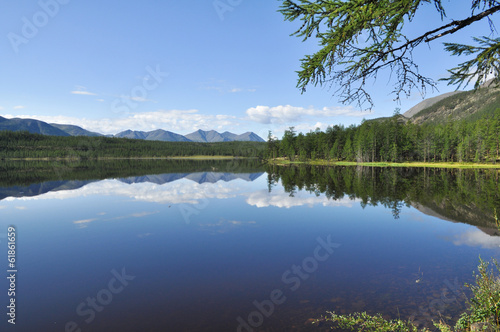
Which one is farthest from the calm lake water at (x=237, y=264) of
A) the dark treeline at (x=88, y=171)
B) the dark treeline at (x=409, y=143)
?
the dark treeline at (x=409, y=143)

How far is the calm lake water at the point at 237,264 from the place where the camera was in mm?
8836

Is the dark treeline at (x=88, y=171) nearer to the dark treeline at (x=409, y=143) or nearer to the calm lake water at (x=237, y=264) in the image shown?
the calm lake water at (x=237, y=264)

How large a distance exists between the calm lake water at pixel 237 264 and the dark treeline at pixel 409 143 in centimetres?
9197

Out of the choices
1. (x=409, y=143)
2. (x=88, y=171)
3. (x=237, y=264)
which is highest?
(x=409, y=143)

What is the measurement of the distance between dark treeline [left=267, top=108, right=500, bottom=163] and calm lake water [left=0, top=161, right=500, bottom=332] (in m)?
92.0

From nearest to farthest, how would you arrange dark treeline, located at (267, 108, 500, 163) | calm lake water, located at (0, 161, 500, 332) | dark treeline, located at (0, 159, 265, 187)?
calm lake water, located at (0, 161, 500, 332)
dark treeline, located at (0, 159, 265, 187)
dark treeline, located at (267, 108, 500, 163)

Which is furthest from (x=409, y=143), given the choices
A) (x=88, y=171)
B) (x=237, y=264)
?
(x=88, y=171)

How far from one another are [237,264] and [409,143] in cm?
12155

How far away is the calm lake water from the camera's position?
29.0 ft

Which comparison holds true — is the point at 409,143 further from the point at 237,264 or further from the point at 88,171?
the point at 88,171

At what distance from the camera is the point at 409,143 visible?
111 m

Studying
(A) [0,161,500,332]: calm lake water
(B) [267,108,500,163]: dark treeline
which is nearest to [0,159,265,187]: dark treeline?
(A) [0,161,500,332]: calm lake water

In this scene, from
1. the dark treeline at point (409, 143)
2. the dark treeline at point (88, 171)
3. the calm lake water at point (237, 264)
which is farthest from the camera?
the dark treeline at point (409, 143)

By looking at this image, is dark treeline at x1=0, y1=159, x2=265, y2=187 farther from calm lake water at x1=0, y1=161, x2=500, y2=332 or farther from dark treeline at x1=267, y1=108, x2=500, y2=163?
dark treeline at x1=267, y1=108, x2=500, y2=163
